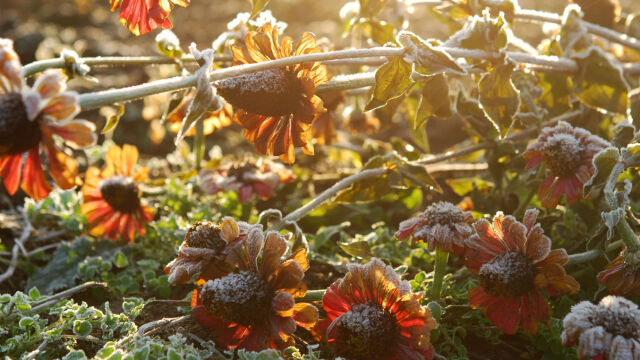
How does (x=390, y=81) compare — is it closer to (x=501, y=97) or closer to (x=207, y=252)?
(x=501, y=97)

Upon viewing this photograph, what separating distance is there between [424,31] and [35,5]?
179 inches

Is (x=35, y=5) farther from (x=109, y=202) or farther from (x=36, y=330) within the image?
(x=36, y=330)

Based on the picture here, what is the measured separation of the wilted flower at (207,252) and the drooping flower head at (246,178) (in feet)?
2.98

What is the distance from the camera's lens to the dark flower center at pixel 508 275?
1.56m

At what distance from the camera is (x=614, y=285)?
1.57m

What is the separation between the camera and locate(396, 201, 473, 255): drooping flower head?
1.69 metres

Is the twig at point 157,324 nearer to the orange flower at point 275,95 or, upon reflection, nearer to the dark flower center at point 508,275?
the orange flower at point 275,95

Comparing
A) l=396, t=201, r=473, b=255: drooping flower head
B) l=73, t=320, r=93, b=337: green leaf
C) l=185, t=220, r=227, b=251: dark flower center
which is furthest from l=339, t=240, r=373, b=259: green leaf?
l=73, t=320, r=93, b=337: green leaf

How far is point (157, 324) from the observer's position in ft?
5.45

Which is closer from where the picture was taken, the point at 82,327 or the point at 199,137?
the point at 82,327

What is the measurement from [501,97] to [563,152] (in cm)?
27

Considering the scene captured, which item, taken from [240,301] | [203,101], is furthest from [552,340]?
[203,101]

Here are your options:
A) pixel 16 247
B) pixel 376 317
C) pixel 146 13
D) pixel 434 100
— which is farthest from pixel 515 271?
pixel 16 247

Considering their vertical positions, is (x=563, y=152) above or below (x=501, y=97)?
below
